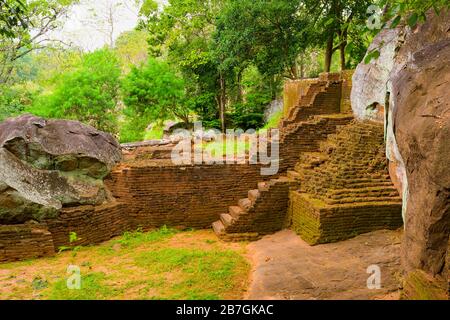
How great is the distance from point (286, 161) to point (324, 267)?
3.52m

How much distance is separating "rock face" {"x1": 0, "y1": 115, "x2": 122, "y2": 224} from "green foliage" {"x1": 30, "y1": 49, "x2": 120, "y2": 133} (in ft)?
11.9

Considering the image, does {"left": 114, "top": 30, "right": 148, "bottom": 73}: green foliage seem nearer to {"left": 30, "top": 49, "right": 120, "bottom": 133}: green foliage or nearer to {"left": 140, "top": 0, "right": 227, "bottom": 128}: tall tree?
{"left": 140, "top": 0, "right": 227, "bottom": 128}: tall tree

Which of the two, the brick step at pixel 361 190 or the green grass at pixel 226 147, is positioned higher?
the green grass at pixel 226 147

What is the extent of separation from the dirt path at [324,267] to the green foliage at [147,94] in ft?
27.1

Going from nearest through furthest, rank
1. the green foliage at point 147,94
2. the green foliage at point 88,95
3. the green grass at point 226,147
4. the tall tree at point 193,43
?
the green grass at point 226,147 → the green foliage at point 88,95 → the green foliage at point 147,94 → the tall tree at point 193,43

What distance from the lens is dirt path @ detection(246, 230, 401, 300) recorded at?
5.47 m

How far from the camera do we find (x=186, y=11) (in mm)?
17328

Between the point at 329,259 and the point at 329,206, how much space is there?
1.04 metres

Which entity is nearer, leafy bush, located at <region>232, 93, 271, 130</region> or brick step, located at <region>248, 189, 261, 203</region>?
brick step, located at <region>248, 189, 261, 203</region>

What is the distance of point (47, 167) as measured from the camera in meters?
8.16

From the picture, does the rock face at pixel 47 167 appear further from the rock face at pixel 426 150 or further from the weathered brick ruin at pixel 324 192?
the rock face at pixel 426 150

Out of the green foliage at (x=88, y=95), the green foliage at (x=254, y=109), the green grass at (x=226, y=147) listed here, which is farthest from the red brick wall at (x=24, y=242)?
the green foliage at (x=254, y=109)

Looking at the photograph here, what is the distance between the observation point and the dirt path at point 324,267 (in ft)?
18.0

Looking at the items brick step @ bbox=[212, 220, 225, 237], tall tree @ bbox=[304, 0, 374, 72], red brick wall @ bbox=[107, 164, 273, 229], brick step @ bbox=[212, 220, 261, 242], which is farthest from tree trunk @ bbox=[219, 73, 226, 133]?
brick step @ bbox=[212, 220, 261, 242]
